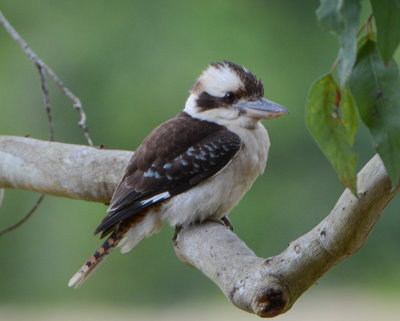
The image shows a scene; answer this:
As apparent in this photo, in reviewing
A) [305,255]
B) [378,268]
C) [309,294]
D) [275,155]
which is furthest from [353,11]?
[378,268]

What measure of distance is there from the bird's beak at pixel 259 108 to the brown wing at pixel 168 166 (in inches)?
2.6

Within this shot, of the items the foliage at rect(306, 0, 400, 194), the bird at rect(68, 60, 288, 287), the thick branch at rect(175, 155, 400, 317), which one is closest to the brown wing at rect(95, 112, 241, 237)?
the bird at rect(68, 60, 288, 287)

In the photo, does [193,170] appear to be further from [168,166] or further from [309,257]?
[309,257]

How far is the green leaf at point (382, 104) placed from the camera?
0.61m

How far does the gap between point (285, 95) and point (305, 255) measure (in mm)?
3059

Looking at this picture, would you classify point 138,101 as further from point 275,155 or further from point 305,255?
point 305,255

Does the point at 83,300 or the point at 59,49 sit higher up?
the point at 59,49

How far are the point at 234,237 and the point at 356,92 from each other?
0.79 meters

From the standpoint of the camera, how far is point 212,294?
4.50 meters

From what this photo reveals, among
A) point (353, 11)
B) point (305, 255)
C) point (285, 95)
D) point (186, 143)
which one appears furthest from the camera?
point (285, 95)

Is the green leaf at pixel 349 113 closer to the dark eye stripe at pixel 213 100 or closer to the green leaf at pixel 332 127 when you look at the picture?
the green leaf at pixel 332 127

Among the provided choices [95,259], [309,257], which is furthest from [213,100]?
[309,257]

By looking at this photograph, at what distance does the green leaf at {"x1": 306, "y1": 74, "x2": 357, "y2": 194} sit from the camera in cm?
65

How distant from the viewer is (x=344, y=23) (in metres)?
0.58
